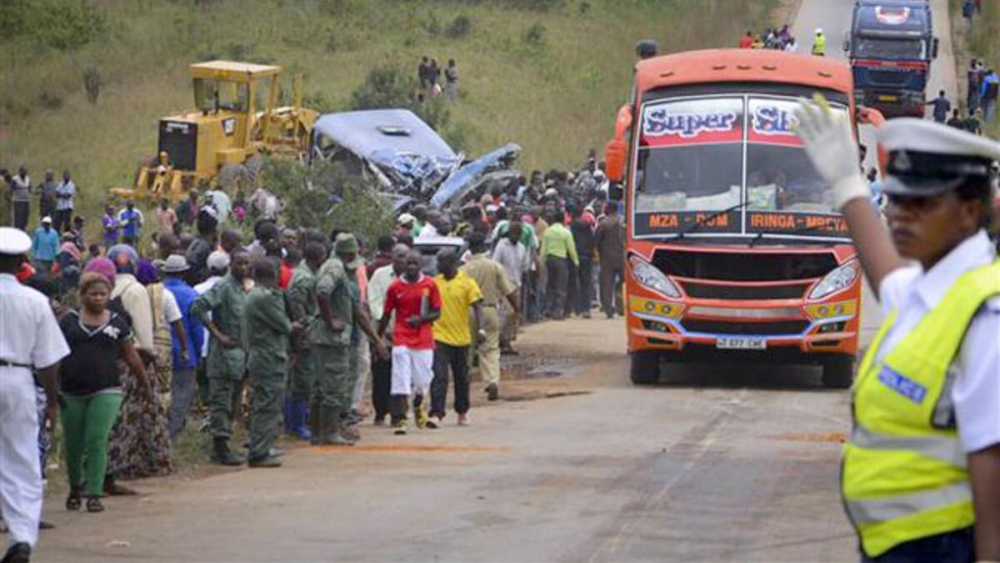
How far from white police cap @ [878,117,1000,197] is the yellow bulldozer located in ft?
122

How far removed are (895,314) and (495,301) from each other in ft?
49.5

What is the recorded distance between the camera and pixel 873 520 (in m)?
4.80

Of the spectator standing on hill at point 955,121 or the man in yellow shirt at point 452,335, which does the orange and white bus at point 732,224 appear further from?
the spectator standing on hill at point 955,121

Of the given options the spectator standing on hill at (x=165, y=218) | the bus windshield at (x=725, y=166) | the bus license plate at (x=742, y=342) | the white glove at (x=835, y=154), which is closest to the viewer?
the white glove at (x=835, y=154)

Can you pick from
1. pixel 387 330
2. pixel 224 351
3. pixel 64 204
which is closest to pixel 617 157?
pixel 387 330

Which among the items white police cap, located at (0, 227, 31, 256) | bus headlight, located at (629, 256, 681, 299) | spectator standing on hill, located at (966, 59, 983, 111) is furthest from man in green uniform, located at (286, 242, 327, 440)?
spectator standing on hill, located at (966, 59, 983, 111)

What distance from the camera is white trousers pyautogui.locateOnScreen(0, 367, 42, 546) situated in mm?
9812

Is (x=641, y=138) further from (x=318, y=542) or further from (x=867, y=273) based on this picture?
(x=867, y=273)

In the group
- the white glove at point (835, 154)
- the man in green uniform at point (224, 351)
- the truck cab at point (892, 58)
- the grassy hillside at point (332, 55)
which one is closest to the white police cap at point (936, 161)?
the white glove at point (835, 154)

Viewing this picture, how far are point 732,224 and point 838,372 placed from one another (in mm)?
1943

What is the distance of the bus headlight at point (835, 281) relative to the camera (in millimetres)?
20297

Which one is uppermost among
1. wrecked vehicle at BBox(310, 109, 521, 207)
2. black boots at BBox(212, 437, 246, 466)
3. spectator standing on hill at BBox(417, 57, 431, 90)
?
spectator standing on hill at BBox(417, 57, 431, 90)

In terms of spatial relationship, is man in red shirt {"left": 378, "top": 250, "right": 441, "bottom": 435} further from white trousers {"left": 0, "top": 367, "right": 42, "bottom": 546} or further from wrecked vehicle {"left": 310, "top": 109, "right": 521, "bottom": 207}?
wrecked vehicle {"left": 310, "top": 109, "right": 521, "bottom": 207}

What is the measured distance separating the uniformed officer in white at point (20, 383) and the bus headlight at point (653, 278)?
1091 cm
